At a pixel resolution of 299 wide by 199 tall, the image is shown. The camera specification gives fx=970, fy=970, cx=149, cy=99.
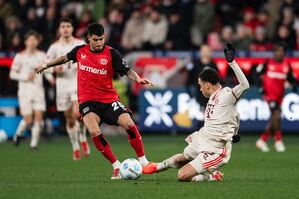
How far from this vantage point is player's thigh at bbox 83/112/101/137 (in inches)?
545

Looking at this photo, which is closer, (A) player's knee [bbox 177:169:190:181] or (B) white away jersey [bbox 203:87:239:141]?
(A) player's knee [bbox 177:169:190:181]

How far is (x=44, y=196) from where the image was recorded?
11211mm

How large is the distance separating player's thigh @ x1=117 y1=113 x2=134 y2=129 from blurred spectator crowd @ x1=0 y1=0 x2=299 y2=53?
461 inches

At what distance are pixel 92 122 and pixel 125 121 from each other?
48 centimetres

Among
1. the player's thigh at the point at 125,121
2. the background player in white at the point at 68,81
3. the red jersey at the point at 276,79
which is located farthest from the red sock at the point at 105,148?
the red jersey at the point at 276,79

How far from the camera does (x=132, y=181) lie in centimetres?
1309

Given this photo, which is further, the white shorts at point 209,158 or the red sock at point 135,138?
the red sock at point 135,138

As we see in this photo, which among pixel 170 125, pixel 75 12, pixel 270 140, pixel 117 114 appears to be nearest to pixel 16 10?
pixel 75 12

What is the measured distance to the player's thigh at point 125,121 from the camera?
1391 cm

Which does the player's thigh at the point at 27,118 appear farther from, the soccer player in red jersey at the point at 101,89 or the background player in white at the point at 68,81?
the soccer player in red jersey at the point at 101,89

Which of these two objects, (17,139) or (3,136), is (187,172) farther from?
(3,136)

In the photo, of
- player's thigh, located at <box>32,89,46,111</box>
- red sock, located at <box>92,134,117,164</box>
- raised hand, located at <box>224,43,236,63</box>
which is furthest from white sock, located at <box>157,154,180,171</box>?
player's thigh, located at <box>32,89,46,111</box>

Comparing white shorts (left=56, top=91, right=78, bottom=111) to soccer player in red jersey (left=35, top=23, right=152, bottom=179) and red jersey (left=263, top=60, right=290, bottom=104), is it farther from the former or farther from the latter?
red jersey (left=263, top=60, right=290, bottom=104)

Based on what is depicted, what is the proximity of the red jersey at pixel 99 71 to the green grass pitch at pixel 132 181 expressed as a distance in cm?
117
